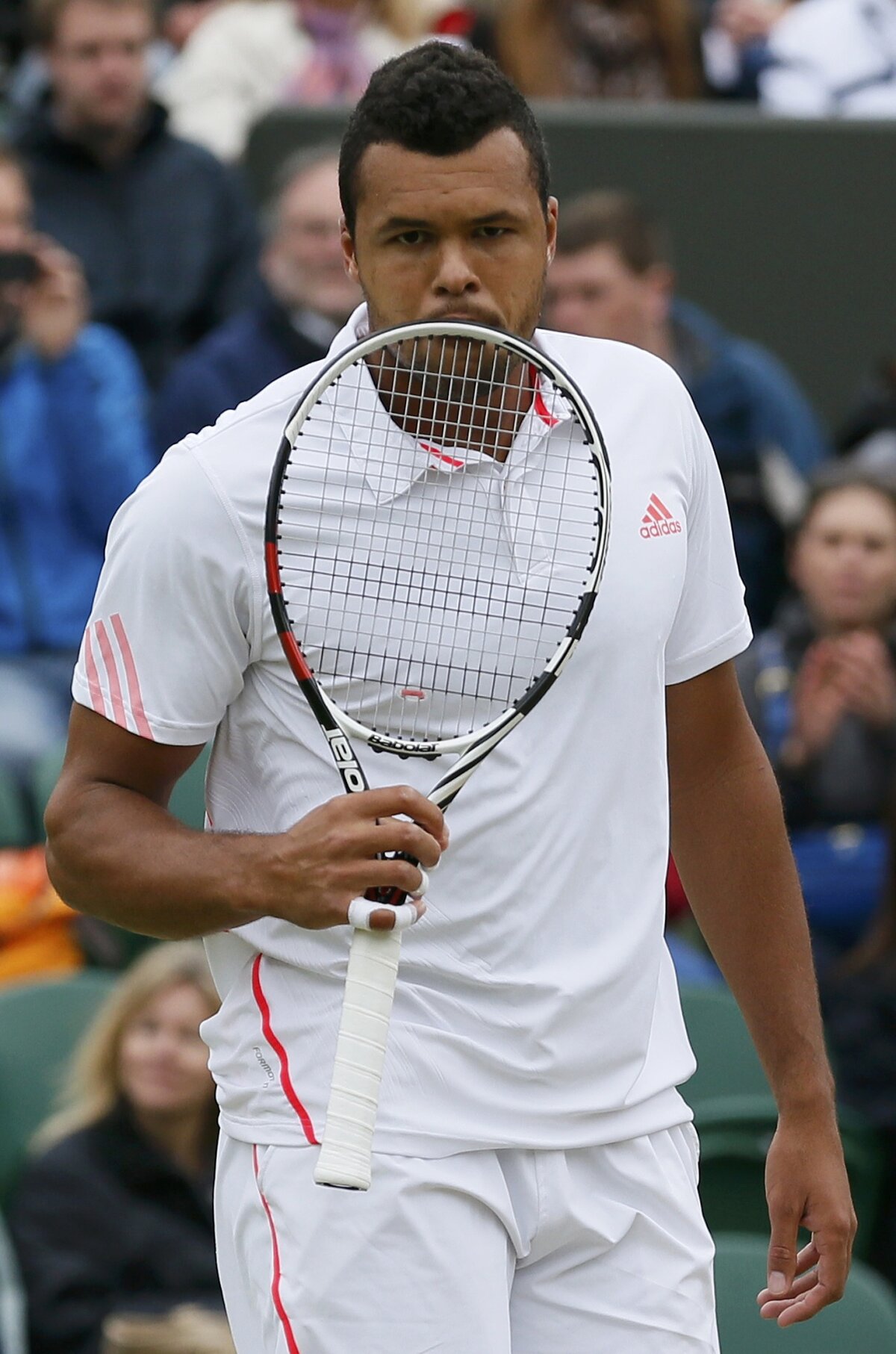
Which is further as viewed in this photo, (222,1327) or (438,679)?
(222,1327)

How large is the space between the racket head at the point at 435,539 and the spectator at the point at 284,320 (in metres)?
3.58

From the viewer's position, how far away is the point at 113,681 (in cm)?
229

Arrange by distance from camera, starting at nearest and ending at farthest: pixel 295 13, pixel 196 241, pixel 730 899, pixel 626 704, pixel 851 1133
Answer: pixel 626 704
pixel 730 899
pixel 851 1133
pixel 196 241
pixel 295 13

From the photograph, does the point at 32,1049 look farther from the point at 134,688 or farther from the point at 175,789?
the point at 134,688

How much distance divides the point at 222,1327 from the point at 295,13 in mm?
5193

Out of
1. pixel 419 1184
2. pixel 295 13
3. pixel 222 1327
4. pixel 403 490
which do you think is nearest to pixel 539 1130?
pixel 419 1184

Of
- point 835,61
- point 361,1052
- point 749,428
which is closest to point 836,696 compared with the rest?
point 749,428

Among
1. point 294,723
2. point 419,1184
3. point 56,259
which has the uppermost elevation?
point 56,259

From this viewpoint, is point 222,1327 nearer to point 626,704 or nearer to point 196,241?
point 626,704

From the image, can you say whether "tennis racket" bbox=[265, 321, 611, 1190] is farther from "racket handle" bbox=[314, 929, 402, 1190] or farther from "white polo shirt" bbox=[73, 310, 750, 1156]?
"racket handle" bbox=[314, 929, 402, 1190]

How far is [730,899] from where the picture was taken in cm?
260

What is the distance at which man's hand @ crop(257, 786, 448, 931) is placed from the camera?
2.03m

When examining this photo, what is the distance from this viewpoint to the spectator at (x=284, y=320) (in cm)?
595

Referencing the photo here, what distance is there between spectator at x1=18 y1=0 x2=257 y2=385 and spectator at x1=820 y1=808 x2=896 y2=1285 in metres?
2.95
